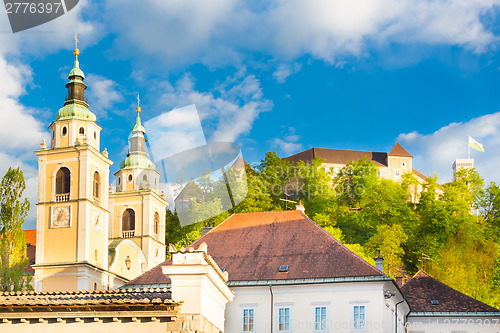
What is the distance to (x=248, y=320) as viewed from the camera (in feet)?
140

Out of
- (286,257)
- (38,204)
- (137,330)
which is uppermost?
(38,204)

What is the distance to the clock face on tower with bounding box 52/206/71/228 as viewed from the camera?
222 feet

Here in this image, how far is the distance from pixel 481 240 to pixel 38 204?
50.8m

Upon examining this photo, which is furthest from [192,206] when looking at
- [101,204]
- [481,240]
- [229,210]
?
[481,240]

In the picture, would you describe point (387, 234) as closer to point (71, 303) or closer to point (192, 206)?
point (192, 206)

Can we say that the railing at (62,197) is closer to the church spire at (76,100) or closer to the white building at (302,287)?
the church spire at (76,100)

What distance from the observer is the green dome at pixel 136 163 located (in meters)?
92.2

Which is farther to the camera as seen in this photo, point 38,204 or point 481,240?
point 481,240

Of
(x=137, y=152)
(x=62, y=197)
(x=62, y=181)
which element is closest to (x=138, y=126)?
(x=137, y=152)

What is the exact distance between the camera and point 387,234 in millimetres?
86375

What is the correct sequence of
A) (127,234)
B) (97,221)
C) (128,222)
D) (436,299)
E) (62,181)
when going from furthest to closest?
(128,222) → (127,234) → (97,221) → (62,181) → (436,299)

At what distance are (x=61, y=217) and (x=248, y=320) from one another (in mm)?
30092

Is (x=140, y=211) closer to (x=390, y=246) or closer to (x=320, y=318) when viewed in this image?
(x=390, y=246)

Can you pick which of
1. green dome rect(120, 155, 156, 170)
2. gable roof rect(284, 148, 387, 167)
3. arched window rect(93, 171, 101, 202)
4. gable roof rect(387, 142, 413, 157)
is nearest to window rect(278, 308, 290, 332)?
arched window rect(93, 171, 101, 202)
